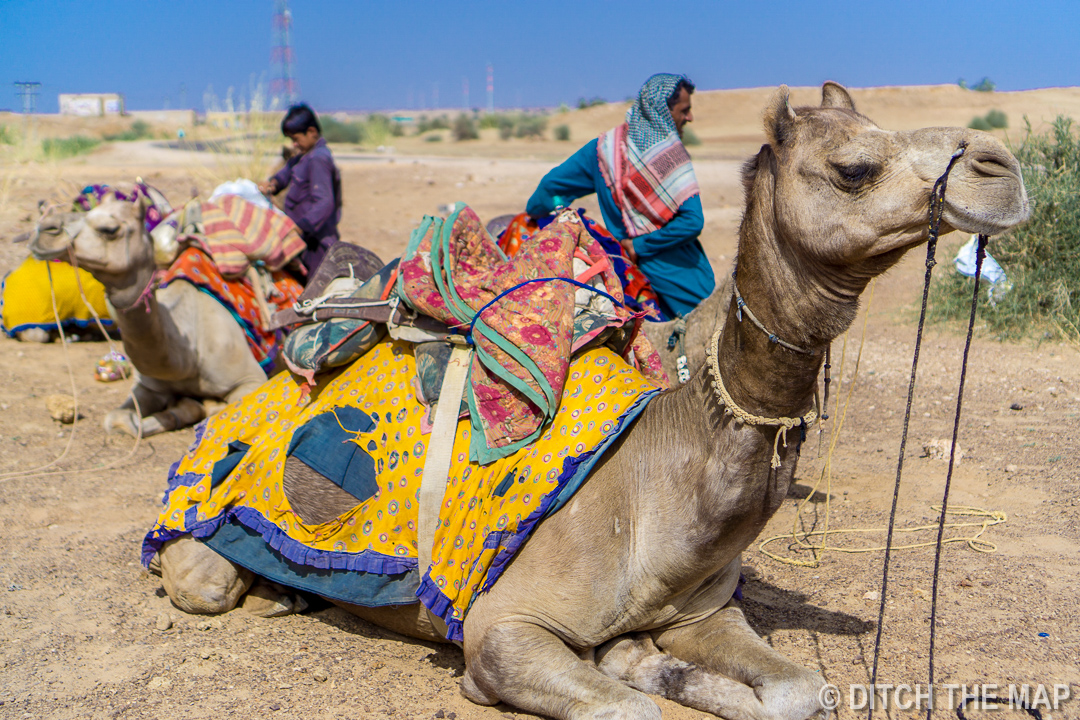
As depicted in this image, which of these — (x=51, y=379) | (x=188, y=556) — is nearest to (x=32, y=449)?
(x=51, y=379)

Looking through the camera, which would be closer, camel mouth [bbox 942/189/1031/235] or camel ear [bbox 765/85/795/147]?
camel mouth [bbox 942/189/1031/235]

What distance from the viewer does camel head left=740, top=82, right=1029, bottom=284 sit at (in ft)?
7.27

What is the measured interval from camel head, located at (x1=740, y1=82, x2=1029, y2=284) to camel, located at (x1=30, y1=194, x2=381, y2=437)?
287 cm

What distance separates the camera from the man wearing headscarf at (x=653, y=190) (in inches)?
204

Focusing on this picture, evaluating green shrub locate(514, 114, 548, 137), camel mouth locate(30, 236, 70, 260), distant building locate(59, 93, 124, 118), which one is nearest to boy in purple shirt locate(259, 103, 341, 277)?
camel mouth locate(30, 236, 70, 260)

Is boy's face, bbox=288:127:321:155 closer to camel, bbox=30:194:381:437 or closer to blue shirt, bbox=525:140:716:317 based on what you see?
camel, bbox=30:194:381:437

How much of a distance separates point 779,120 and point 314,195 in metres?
7.04

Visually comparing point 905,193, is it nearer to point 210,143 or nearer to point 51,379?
point 51,379

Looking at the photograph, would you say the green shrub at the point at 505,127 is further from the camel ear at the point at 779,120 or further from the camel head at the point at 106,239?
the camel ear at the point at 779,120

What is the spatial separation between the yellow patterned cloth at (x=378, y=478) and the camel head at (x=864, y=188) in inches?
39.3

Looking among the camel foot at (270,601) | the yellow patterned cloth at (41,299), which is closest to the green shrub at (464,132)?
the yellow patterned cloth at (41,299)

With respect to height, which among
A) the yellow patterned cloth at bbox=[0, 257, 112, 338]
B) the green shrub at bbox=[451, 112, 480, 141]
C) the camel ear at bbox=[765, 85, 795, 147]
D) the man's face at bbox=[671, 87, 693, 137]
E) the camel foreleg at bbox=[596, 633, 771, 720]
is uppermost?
the green shrub at bbox=[451, 112, 480, 141]

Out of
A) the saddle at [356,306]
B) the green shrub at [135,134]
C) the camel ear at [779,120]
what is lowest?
the saddle at [356,306]

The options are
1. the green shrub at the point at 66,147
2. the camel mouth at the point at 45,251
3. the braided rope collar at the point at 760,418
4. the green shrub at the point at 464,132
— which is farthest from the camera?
the green shrub at the point at 464,132
